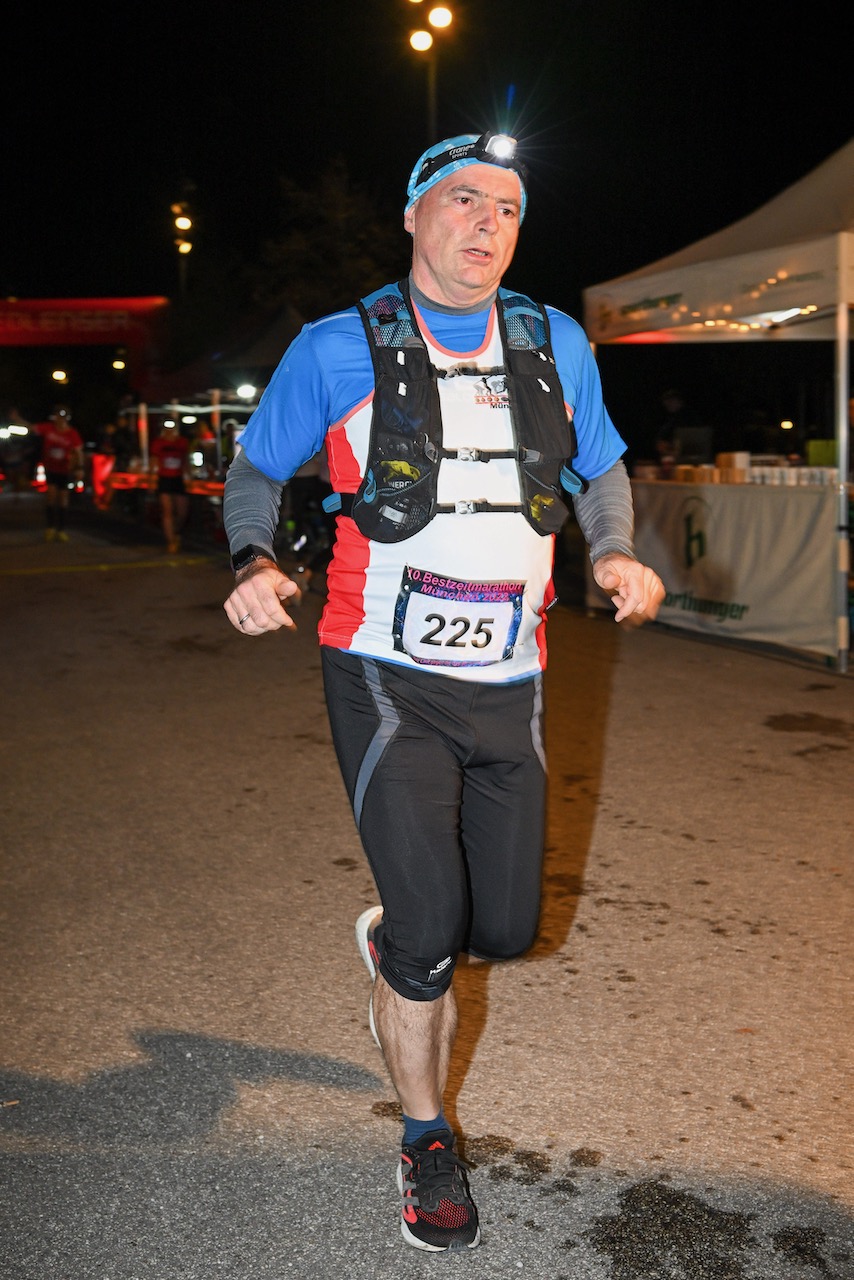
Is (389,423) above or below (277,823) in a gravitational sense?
above

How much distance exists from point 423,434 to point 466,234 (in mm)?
487

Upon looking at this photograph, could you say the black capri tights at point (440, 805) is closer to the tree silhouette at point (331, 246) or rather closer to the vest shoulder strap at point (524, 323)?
the vest shoulder strap at point (524, 323)

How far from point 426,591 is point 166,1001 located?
1914 millimetres

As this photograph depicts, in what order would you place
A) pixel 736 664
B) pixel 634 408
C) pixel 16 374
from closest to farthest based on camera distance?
pixel 736 664 < pixel 634 408 < pixel 16 374

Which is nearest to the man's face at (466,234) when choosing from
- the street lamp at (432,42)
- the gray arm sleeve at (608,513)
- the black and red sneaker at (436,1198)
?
the gray arm sleeve at (608,513)

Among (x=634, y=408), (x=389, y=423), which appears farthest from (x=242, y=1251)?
(x=634, y=408)

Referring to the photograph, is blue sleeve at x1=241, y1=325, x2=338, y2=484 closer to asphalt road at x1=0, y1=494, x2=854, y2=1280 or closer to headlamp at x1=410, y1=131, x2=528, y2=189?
headlamp at x1=410, y1=131, x2=528, y2=189

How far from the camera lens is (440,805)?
9.62ft

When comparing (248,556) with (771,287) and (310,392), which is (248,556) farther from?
(771,287)

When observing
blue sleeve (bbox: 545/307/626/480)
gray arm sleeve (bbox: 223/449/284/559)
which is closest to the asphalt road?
gray arm sleeve (bbox: 223/449/284/559)

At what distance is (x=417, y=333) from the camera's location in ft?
9.80

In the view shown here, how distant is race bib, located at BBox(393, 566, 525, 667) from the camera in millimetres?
2951

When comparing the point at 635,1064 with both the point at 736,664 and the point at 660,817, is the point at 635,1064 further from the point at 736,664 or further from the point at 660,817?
the point at 736,664

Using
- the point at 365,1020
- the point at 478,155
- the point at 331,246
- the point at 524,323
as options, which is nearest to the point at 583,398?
the point at 524,323
